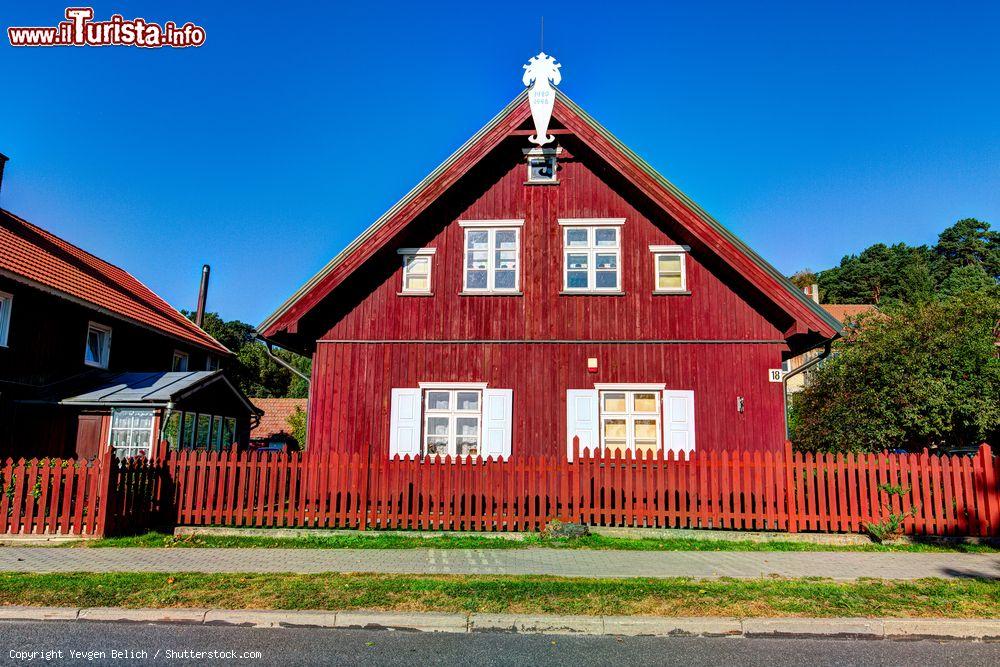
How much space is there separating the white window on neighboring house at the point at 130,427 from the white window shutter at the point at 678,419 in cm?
1385

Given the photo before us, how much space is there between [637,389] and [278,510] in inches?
305

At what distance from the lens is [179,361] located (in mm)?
27516

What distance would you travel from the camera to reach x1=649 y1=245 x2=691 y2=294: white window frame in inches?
595

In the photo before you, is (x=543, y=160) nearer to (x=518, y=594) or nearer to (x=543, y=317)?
(x=543, y=317)

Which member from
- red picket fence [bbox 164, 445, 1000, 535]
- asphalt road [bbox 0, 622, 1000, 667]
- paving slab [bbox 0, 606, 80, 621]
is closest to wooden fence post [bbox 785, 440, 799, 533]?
red picket fence [bbox 164, 445, 1000, 535]

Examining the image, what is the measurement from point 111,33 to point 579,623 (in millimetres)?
15635

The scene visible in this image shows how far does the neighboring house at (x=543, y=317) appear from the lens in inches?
574

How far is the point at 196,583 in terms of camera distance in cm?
820

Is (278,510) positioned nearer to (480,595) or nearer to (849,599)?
(480,595)

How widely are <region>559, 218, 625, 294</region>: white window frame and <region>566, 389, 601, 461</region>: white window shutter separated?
2.39 metres

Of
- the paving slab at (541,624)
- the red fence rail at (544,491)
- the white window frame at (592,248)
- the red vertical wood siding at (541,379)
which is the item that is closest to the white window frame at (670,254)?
the white window frame at (592,248)

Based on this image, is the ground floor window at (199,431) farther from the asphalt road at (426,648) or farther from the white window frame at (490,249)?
the asphalt road at (426,648)

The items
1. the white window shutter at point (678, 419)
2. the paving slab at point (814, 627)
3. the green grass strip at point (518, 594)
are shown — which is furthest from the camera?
the white window shutter at point (678, 419)

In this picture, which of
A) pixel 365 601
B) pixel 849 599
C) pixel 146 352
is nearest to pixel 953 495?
pixel 849 599
